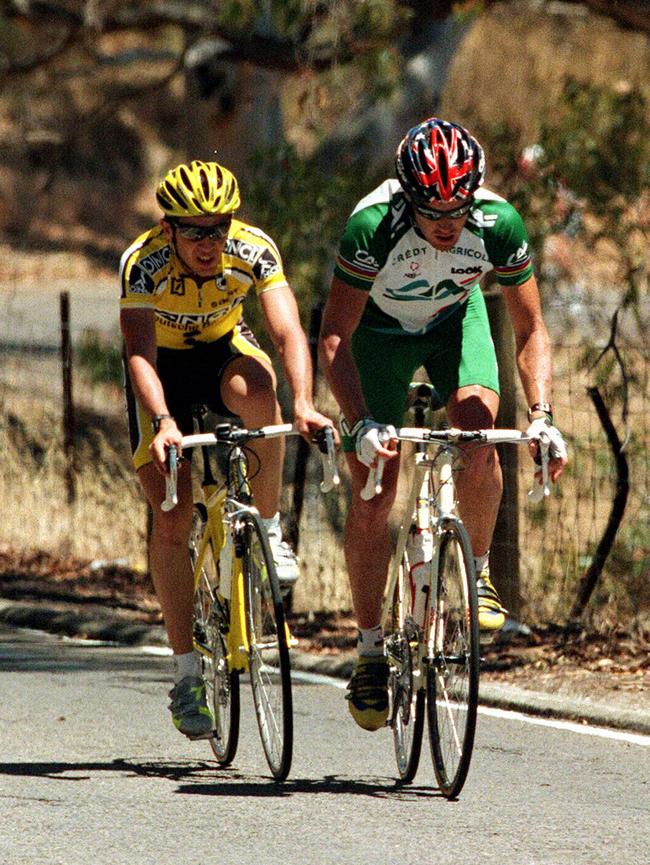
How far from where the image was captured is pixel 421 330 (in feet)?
23.1

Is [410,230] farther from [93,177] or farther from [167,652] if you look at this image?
[93,177]

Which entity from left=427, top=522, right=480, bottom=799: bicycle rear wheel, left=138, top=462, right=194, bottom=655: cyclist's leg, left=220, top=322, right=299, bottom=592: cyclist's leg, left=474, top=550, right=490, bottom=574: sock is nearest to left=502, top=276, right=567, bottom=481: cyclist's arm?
left=474, top=550, right=490, bottom=574: sock

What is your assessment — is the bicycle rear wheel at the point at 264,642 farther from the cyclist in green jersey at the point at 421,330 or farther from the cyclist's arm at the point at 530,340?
the cyclist's arm at the point at 530,340

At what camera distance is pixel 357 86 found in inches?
916

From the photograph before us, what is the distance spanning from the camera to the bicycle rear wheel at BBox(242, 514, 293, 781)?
6375 millimetres

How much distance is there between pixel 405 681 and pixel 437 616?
39cm

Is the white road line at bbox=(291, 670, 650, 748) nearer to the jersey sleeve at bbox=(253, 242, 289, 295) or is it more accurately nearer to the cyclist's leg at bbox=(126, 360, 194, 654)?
the cyclist's leg at bbox=(126, 360, 194, 654)

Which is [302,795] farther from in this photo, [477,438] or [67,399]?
[67,399]

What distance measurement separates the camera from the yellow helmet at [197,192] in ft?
21.7

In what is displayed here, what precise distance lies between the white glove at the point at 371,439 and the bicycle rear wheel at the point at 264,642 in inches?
18.9

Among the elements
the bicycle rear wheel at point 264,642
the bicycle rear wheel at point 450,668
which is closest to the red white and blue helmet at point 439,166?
the bicycle rear wheel at point 450,668

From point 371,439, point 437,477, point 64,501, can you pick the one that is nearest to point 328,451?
point 371,439

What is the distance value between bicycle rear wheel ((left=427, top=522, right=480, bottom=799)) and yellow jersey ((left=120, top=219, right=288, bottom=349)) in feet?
4.51

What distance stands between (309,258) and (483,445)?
30.6 feet
